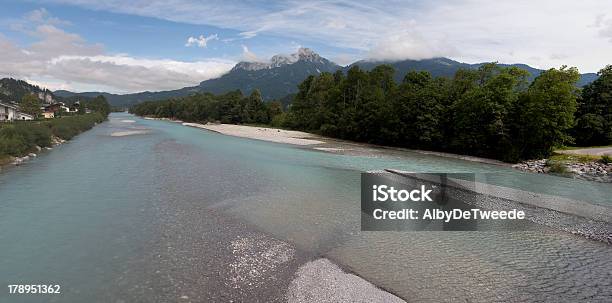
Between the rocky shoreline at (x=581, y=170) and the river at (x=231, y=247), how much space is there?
821 cm

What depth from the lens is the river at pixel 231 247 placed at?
9727mm

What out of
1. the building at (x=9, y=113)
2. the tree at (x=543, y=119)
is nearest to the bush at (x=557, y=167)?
the tree at (x=543, y=119)

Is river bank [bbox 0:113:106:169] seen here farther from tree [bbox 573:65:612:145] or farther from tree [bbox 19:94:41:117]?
tree [bbox 573:65:612:145]

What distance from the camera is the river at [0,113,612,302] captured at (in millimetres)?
9727

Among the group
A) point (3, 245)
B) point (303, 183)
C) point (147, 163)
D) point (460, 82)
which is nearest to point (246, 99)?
point (460, 82)

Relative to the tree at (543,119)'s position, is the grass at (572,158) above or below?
below

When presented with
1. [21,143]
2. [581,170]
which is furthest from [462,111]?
[21,143]

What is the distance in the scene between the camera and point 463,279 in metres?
10.4

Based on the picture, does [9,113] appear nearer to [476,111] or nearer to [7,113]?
[7,113]

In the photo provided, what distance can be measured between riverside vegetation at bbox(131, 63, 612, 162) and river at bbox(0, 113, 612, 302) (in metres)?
18.0

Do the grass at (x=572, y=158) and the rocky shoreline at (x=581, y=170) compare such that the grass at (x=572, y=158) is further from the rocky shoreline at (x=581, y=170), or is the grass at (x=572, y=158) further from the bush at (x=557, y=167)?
the bush at (x=557, y=167)

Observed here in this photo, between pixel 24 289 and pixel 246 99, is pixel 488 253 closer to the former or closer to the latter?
pixel 24 289

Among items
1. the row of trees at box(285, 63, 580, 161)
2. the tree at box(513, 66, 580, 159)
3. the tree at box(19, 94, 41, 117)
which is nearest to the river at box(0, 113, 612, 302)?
the tree at box(513, 66, 580, 159)

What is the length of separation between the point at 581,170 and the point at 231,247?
33778 mm
